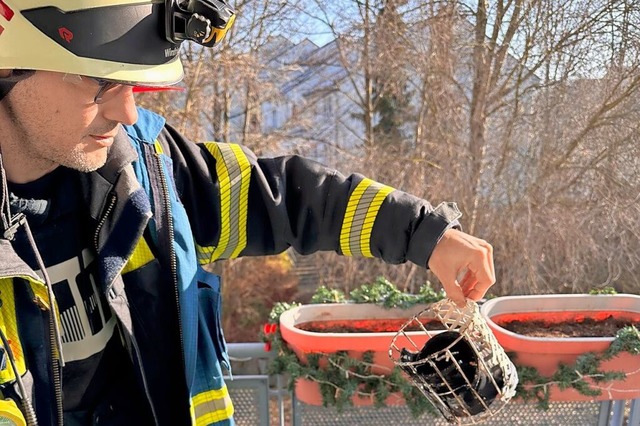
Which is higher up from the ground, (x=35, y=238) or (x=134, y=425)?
(x=35, y=238)

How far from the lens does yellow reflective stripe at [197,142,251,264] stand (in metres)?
1.19

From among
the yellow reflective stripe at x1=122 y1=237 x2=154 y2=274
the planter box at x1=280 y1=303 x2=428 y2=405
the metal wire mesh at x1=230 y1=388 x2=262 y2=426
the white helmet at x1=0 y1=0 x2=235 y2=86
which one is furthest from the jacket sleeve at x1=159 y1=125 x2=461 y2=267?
the metal wire mesh at x1=230 y1=388 x2=262 y2=426

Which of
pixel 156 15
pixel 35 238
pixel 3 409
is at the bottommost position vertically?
pixel 3 409

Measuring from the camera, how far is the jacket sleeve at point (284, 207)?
1.17 m

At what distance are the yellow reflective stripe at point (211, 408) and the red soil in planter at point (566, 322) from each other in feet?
3.43

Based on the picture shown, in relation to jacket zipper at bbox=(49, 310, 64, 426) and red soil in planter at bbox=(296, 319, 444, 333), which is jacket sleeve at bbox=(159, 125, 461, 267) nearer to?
jacket zipper at bbox=(49, 310, 64, 426)

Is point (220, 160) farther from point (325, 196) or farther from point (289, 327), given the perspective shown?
point (289, 327)

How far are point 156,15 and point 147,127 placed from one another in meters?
0.25

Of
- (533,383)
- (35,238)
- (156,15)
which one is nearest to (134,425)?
(35,238)

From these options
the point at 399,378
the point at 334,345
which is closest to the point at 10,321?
the point at 334,345

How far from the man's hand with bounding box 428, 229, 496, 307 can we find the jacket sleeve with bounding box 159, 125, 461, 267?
0.04 metres

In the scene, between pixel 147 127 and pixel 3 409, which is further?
pixel 147 127

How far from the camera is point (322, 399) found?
60.7 inches

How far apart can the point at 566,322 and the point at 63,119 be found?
1668mm
